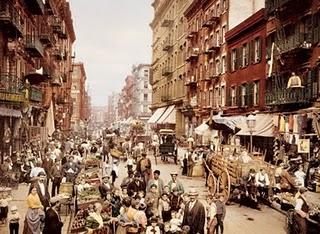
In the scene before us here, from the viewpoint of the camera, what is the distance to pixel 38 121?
4238cm

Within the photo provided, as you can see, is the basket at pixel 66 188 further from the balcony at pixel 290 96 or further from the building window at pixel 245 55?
the building window at pixel 245 55

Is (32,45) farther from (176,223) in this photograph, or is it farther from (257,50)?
(176,223)

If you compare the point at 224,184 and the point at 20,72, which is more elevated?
the point at 20,72

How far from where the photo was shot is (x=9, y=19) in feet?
84.2

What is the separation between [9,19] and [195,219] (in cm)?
1796

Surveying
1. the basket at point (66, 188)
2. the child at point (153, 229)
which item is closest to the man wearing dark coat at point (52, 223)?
the child at point (153, 229)

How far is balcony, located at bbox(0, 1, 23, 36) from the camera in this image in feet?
84.0

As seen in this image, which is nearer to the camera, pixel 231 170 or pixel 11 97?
pixel 231 170

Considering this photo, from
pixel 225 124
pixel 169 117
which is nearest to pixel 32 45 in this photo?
pixel 225 124

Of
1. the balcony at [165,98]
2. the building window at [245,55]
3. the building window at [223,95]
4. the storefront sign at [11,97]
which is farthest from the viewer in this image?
the balcony at [165,98]

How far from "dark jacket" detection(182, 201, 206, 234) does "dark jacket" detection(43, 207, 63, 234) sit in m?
2.91

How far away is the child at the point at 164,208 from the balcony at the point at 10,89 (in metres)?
12.9

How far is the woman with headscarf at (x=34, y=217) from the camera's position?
1180cm

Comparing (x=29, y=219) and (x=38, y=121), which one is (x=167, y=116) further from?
Result: (x=29, y=219)
